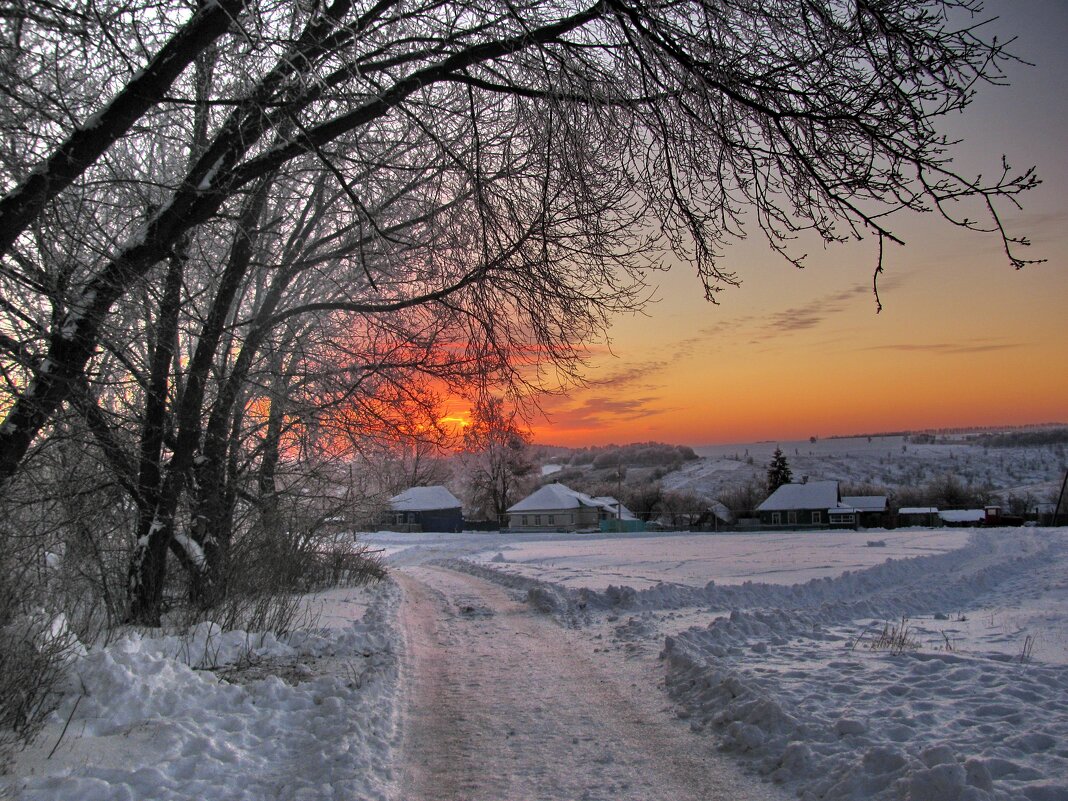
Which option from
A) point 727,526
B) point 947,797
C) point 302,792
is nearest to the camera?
point 947,797

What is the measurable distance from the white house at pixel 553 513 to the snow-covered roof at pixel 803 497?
53.9 ft

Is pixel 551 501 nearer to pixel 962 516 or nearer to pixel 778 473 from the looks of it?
pixel 778 473

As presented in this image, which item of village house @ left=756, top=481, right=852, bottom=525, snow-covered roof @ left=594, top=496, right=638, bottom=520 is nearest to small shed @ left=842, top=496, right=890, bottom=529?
village house @ left=756, top=481, right=852, bottom=525

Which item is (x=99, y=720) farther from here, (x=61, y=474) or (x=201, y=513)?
(x=201, y=513)

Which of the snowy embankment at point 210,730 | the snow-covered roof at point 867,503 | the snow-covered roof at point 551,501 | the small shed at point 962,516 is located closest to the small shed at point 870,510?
the snow-covered roof at point 867,503

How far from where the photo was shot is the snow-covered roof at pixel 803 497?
74.6 meters

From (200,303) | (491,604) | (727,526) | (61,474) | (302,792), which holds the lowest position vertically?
(727,526)

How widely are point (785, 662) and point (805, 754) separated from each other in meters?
2.84

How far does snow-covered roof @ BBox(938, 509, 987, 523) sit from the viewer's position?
74.6 metres

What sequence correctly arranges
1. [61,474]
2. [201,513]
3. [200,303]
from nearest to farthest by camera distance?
[61,474] → [201,513] → [200,303]

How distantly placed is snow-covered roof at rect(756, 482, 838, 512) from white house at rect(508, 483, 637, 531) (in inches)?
646

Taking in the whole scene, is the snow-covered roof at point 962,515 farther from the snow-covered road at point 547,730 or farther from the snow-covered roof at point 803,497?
the snow-covered road at point 547,730

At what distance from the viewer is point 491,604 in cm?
1445

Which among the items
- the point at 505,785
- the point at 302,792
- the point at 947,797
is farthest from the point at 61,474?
the point at 947,797
